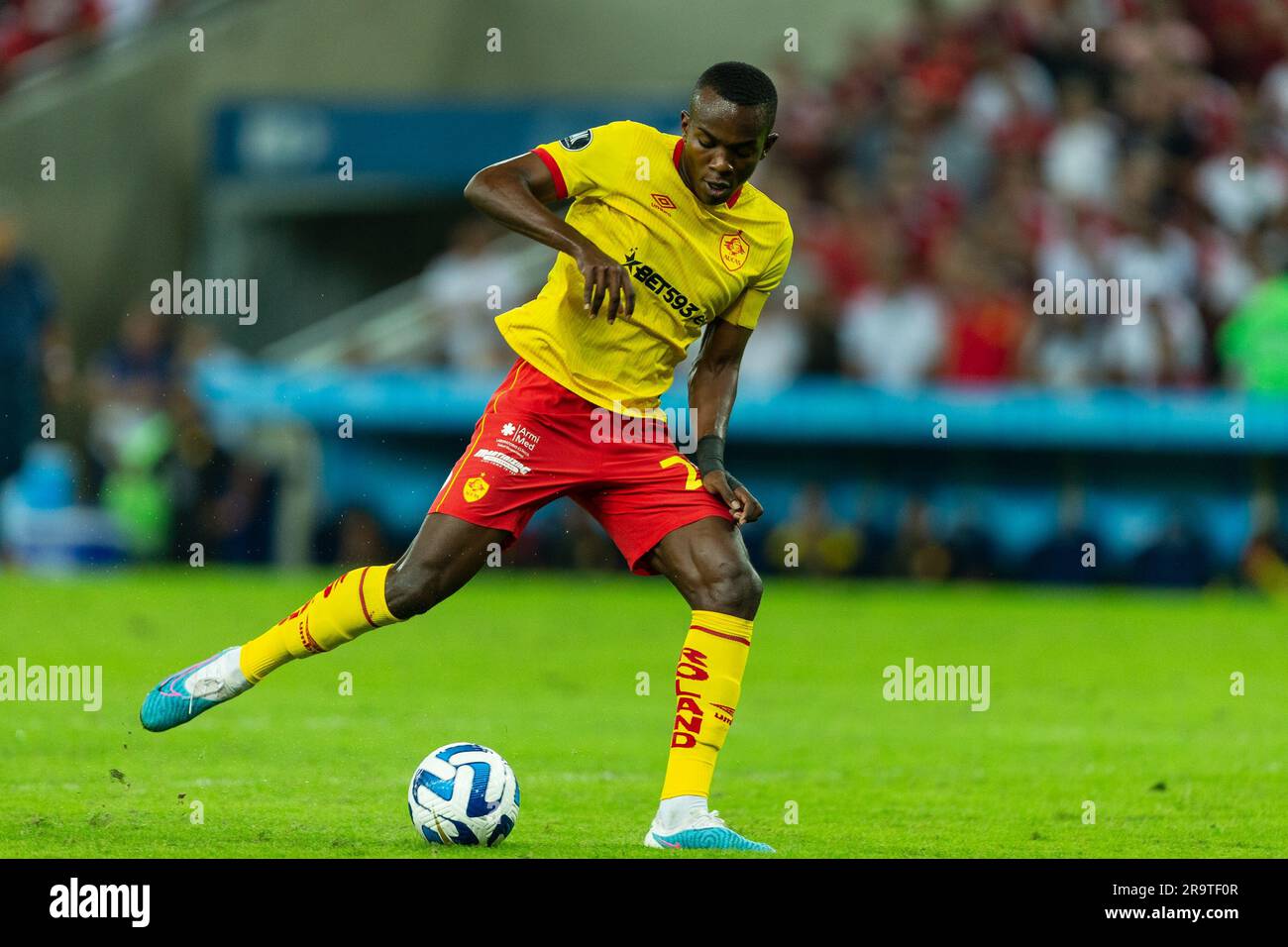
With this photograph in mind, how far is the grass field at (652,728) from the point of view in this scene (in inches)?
293

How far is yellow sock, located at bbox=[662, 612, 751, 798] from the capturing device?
7125 millimetres

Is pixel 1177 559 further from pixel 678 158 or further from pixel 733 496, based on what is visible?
pixel 678 158

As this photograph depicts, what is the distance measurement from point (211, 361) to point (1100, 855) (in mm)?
12881

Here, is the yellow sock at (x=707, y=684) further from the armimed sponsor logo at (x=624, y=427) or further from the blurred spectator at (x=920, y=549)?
the blurred spectator at (x=920, y=549)

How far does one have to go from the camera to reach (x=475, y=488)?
24.5 feet

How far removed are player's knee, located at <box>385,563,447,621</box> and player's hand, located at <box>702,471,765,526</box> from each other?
3.20ft

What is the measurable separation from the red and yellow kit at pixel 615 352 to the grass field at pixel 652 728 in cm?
112

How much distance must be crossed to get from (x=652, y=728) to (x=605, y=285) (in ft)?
13.7

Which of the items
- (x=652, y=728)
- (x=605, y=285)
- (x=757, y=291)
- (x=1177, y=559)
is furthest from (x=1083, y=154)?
(x=605, y=285)

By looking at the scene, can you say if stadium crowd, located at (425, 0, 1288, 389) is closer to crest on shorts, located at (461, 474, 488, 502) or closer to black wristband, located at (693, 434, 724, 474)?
black wristband, located at (693, 434, 724, 474)

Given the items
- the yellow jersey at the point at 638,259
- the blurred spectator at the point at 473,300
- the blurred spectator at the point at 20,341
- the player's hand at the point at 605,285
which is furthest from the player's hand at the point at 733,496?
the blurred spectator at the point at 20,341

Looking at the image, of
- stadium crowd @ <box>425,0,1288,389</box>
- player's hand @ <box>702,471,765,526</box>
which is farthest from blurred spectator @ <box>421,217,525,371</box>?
player's hand @ <box>702,471,765,526</box>
